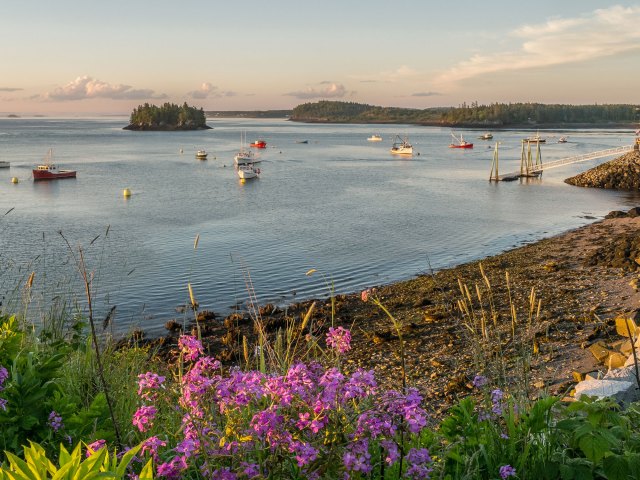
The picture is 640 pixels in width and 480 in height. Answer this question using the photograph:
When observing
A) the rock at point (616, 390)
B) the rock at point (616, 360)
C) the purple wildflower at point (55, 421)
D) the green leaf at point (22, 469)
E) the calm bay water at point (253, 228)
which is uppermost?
the green leaf at point (22, 469)

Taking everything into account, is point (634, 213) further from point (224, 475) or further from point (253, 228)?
point (224, 475)

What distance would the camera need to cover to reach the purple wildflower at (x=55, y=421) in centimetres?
334

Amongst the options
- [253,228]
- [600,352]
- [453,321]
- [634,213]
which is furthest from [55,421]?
[634,213]

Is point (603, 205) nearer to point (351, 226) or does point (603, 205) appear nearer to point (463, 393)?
point (351, 226)

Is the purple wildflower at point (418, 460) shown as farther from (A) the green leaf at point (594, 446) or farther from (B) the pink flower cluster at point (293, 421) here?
(A) the green leaf at point (594, 446)

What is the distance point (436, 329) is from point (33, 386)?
42.3 ft

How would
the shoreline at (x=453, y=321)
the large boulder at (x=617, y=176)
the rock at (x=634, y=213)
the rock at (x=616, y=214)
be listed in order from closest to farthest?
the shoreline at (x=453, y=321) < the rock at (x=634, y=213) < the rock at (x=616, y=214) < the large boulder at (x=617, y=176)

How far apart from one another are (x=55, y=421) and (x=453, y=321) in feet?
44.2

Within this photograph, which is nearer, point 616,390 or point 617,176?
point 616,390

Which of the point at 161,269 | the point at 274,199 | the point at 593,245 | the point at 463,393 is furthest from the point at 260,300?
the point at 274,199

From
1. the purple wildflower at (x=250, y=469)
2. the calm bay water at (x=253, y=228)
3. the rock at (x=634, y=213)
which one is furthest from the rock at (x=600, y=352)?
the rock at (x=634, y=213)

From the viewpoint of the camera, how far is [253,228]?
35156mm

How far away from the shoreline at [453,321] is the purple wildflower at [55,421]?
5.27 meters

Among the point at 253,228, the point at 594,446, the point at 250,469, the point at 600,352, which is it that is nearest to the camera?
the point at 250,469
